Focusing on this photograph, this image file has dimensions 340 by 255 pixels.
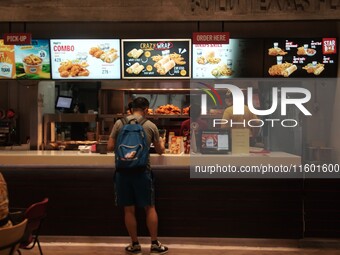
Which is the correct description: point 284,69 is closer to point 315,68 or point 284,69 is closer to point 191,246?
point 315,68

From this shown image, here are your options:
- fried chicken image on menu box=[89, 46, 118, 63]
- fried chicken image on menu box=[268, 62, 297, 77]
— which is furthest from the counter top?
fried chicken image on menu box=[89, 46, 118, 63]

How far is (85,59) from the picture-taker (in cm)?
616

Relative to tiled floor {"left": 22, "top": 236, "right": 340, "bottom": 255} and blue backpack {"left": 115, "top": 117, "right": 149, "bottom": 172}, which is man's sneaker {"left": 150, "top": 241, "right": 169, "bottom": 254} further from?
blue backpack {"left": 115, "top": 117, "right": 149, "bottom": 172}

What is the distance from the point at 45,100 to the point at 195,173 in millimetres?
3911

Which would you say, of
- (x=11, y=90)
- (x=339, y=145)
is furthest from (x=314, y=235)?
(x=11, y=90)

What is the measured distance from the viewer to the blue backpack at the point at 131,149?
14.2 feet

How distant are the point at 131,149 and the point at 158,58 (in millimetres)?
2150

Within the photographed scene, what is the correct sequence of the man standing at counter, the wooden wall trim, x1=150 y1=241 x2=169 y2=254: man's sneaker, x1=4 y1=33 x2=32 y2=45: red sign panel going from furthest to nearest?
x1=4 y1=33 x2=32 y2=45: red sign panel → the wooden wall trim → x1=150 y1=241 x2=169 y2=254: man's sneaker → the man standing at counter

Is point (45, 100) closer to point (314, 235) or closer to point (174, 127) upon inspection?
point (174, 127)

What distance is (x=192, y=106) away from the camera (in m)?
8.16

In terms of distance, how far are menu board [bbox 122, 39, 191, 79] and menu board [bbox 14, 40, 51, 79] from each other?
45.5 inches

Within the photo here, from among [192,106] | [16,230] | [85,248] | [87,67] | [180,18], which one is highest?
[180,18]

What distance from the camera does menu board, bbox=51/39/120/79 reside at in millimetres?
6129

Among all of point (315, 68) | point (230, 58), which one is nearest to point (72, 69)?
point (230, 58)
